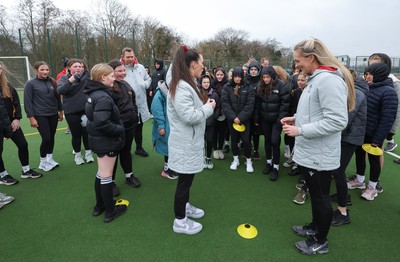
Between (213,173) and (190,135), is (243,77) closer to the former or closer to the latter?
(213,173)

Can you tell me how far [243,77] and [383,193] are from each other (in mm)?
2789

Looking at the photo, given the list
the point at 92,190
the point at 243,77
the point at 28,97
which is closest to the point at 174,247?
the point at 92,190

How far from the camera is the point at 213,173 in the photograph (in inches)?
179

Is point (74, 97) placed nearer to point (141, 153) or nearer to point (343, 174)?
point (141, 153)

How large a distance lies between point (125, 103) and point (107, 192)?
1.30m

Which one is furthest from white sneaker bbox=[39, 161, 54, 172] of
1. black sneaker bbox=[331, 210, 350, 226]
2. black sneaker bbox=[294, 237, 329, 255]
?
black sneaker bbox=[331, 210, 350, 226]

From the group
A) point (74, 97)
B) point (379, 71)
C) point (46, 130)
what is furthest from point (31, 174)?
point (379, 71)

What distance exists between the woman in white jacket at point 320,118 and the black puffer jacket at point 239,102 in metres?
2.11

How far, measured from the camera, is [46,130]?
14.5ft

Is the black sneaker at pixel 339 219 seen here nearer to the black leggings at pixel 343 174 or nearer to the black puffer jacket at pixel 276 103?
the black leggings at pixel 343 174

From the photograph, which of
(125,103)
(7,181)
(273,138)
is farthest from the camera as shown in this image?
(273,138)

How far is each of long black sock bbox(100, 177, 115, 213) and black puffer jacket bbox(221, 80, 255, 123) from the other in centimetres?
241

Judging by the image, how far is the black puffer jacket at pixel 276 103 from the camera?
4.15 meters

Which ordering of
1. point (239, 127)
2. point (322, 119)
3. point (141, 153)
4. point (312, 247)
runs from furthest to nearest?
point (141, 153) < point (239, 127) < point (312, 247) < point (322, 119)
